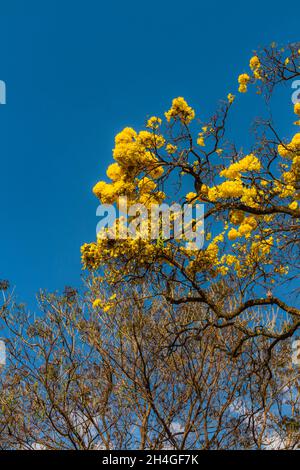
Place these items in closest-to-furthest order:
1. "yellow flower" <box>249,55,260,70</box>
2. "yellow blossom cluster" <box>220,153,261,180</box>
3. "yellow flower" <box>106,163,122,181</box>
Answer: "yellow blossom cluster" <box>220,153,261,180</box> → "yellow flower" <box>106,163,122,181</box> → "yellow flower" <box>249,55,260,70</box>

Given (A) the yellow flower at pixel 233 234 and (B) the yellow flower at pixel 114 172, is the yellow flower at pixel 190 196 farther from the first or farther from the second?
(B) the yellow flower at pixel 114 172

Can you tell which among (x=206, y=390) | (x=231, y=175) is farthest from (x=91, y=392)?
(x=231, y=175)

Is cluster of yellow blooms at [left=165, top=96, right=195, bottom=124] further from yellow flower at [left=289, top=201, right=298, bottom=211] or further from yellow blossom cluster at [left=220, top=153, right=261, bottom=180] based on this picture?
yellow flower at [left=289, top=201, right=298, bottom=211]

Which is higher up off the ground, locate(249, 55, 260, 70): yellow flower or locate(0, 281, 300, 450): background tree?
locate(249, 55, 260, 70): yellow flower

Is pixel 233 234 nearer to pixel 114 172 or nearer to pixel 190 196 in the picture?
pixel 190 196

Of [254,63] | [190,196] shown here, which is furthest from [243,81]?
[190,196]

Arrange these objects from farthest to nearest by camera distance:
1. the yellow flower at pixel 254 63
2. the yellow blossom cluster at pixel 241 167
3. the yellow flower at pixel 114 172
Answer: the yellow flower at pixel 254 63 < the yellow flower at pixel 114 172 < the yellow blossom cluster at pixel 241 167

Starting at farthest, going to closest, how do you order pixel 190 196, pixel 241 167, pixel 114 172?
pixel 190 196 → pixel 114 172 → pixel 241 167

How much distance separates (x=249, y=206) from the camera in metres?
Answer: 6.73

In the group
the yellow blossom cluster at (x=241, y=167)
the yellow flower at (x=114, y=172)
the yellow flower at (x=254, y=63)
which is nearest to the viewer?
the yellow blossom cluster at (x=241, y=167)

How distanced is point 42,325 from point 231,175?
5.80 m

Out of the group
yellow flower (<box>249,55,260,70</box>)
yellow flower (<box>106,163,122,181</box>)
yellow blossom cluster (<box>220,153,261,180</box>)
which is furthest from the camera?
yellow flower (<box>249,55,260,70</box>)

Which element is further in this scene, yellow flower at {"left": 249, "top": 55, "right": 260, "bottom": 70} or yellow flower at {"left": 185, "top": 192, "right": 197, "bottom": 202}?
yellow flower at {"left": 249, "top": 55, "right": 260, "bottom": 70}

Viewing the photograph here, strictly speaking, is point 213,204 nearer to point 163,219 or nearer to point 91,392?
point 163,219
